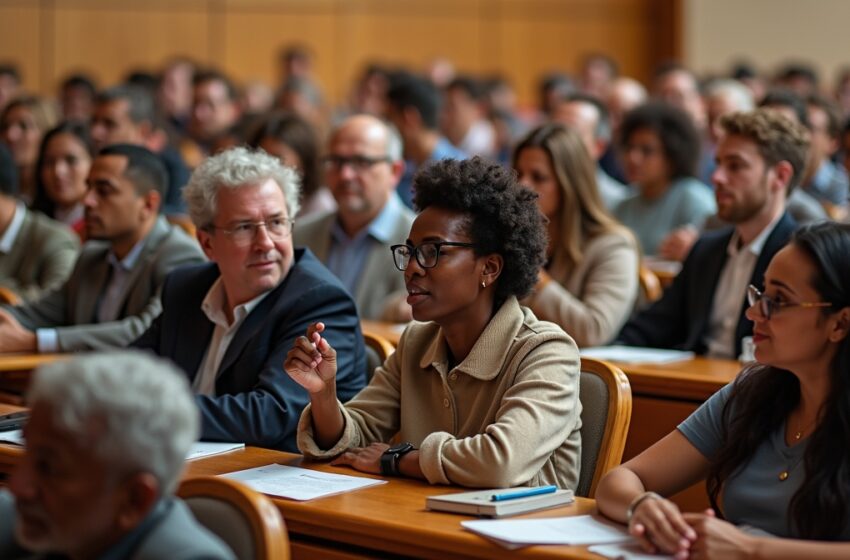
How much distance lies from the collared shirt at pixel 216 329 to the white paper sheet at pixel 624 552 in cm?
155

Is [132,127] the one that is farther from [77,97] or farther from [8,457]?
[8,457]

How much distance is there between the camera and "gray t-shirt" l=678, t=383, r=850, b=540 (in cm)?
240

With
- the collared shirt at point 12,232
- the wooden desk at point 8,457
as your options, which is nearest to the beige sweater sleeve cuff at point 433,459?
the wooden desk at point 8,457

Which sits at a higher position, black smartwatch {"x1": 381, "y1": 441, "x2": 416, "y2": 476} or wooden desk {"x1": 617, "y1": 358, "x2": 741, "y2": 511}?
black smartwatch {"x1": 381, "y1": 441, "x2": 416, "y2": 476}

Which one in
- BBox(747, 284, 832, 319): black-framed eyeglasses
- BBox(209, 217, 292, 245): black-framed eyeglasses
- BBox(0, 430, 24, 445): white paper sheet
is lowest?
BBox(0, 430, 24, 445): white paper sheet

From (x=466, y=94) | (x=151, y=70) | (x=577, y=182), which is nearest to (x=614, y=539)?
(x=577, y=182)

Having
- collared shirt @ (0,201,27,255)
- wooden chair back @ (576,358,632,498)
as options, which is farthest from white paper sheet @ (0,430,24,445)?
collared shirt @ (0,201,27,255)

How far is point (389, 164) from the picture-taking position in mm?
5512

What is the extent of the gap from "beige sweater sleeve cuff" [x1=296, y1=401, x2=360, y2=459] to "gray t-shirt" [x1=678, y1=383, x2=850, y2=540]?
0.81 metres

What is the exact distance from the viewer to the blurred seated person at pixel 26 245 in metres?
5.67

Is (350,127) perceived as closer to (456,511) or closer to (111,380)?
(456,511)

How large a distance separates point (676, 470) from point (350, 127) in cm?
327

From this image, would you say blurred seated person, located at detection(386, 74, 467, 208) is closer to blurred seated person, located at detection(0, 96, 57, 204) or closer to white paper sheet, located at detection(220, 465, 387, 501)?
blurred seated person, located at detection(0, 96, 57, 204)

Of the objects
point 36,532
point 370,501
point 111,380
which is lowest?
point 370,501
